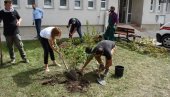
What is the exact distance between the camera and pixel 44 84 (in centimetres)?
746

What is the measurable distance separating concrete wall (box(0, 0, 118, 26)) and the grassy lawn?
5.99m

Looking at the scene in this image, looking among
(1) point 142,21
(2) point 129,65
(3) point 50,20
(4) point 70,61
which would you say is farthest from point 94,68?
(1) point 142,21

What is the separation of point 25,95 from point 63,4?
11259mm

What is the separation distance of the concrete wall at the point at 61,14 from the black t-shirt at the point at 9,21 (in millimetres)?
6955

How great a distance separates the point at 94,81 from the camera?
7.92 meters

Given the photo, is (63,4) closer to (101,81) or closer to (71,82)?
(101,81)

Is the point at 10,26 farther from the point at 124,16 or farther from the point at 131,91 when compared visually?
the point at 124,16

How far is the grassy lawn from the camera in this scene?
7152 millimetres

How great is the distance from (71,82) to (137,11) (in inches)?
641

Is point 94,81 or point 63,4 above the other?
point 63,4

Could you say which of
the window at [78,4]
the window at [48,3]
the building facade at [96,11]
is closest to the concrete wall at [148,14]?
the building facade at [96,11]

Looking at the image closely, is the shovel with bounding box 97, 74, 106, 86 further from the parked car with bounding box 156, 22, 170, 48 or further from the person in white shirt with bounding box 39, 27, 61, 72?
the parked car with bounding box 156, 22, 170, 48

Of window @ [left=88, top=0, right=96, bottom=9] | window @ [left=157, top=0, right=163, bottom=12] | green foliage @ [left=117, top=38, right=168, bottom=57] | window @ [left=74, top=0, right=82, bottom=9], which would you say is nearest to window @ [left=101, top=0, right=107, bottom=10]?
window @ [left=88, top=0, right=96, bottom=9]

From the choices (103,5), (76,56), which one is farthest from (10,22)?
(103,5)
